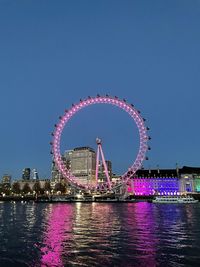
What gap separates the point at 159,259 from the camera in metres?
18.8

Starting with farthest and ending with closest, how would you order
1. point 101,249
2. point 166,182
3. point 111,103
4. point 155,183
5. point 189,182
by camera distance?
point 155,183, point 166,182, point 189,182, point 111,103, point 101,249

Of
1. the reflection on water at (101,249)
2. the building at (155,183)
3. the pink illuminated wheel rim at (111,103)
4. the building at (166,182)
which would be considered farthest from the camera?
the building at (155,183)

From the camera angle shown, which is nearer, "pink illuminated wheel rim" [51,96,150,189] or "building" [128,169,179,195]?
"pink illuminated wheel rim" [51,96,150,189]

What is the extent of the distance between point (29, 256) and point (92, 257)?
146 inches

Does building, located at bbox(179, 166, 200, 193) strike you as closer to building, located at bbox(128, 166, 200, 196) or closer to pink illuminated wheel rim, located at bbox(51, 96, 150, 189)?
building, located at bbox(128, 166, 200, 196)

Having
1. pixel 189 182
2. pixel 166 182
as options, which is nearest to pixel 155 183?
pixel 166 182

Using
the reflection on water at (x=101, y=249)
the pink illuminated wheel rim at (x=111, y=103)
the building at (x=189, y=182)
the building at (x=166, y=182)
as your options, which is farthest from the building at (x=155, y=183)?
the reflection on water at (x=101, y=249)

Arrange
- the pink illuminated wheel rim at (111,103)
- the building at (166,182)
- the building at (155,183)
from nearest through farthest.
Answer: the pink illuminated wheel rim at (111,103), the building at (166,182), the building at (155,183)

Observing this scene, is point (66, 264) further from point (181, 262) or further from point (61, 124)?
point (61, 124)

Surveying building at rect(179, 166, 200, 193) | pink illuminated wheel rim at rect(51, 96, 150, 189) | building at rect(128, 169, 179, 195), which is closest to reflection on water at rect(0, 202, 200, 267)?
pink illuminated wheel rim at rect(51, 96, 150, 189)

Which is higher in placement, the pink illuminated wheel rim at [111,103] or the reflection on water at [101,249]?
the pink illuminated wheel rim at [111,103]

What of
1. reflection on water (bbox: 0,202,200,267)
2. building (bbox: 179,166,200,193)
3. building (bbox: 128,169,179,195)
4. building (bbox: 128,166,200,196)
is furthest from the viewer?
building (bbox: 128,169,179,195)

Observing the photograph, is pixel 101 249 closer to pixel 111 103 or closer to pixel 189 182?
pixel 111 103

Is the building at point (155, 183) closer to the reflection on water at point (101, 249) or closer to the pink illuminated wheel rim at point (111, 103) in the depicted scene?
the pink illuminated wheel rim at point (111, 103)
